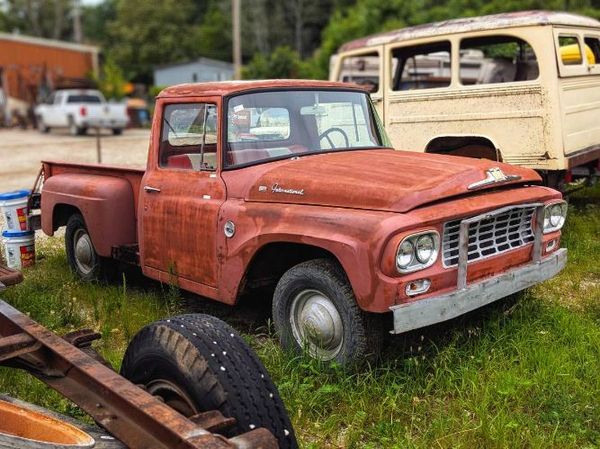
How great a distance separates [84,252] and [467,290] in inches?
138

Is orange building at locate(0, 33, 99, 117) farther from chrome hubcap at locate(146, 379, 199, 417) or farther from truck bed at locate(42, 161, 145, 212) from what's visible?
chrome hubcap at locate(146, 379, 199, 417)

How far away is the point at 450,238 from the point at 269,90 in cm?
166

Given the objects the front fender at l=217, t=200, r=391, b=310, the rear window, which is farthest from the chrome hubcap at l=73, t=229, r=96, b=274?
the rear window

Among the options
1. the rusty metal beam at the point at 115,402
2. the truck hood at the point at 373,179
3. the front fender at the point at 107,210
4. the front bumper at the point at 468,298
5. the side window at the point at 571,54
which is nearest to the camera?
the rusty metal beam at the point at 115,402

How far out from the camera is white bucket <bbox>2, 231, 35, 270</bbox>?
19.7 feet

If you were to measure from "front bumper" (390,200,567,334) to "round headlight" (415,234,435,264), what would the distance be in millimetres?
188

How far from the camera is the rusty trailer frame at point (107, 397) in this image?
6.63ft

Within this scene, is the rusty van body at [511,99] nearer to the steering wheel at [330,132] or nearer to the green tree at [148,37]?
the steering wheel at [330,132]

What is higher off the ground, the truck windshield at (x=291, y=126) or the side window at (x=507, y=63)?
the side window at (x=507, y=63)

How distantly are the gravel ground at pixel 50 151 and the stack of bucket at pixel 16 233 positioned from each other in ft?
18.9

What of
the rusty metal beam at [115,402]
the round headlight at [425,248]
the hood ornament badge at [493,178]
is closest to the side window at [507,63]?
the hood ornament badge at [493,178]

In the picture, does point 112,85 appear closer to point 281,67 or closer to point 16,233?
point 281,67

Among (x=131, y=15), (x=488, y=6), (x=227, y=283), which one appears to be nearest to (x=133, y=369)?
(x=227, y=283)

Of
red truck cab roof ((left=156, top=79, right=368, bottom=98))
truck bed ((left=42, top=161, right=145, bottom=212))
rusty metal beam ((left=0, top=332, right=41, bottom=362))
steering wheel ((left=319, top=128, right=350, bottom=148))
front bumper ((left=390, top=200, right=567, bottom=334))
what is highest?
red truck cab roof ((left=156, top=79, right=368, bottom=98))
